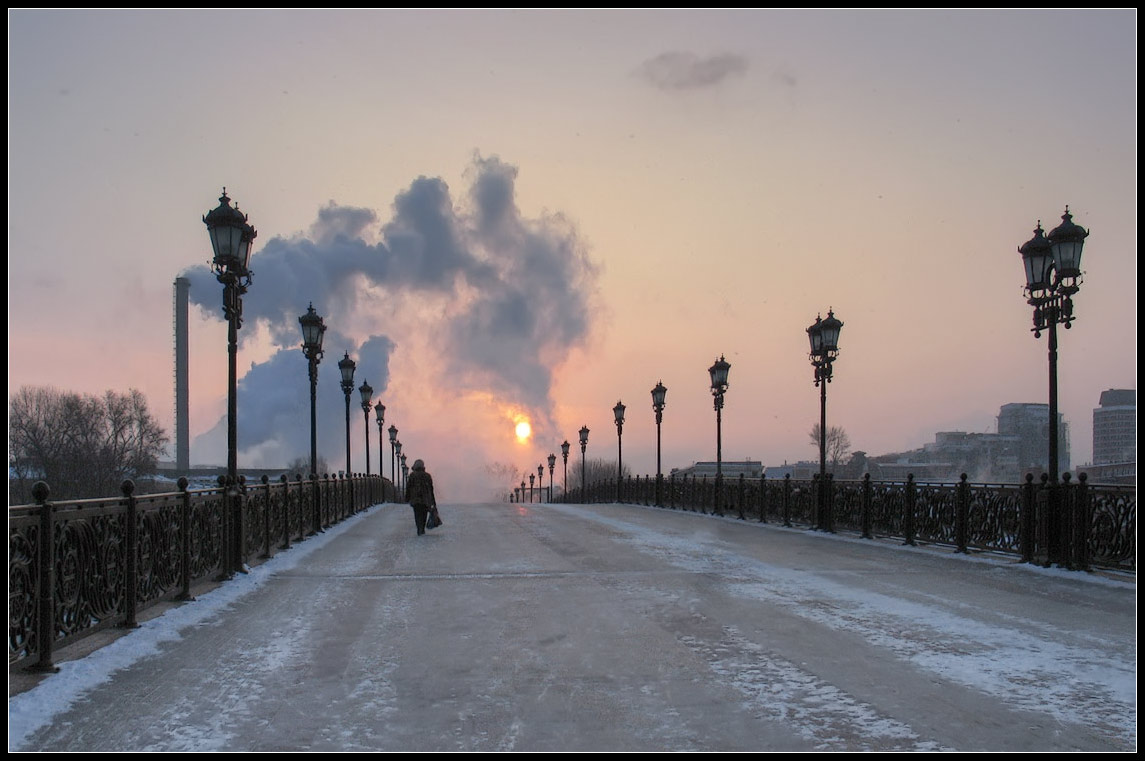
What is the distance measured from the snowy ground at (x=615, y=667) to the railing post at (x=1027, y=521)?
1118 mm

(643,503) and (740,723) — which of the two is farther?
(643,503)

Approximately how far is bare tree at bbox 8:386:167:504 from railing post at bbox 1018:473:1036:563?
72.1 meters

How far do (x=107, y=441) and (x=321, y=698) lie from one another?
90.8 m

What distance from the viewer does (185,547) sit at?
9406 millimetres

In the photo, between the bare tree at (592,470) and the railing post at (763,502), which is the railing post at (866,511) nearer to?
the railing post at (763,502)

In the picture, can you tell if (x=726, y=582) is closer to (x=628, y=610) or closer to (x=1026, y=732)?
(x=628, y=610)

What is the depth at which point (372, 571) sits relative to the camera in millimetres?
12031

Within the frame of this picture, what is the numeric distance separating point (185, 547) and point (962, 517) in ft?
37.9

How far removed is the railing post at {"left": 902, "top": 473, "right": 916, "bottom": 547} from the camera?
16.0 meters

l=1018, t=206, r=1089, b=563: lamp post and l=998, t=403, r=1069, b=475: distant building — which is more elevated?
l=1018, t=206, r=1089, b=563: lamp post

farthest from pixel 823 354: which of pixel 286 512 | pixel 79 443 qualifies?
pixel 79 443

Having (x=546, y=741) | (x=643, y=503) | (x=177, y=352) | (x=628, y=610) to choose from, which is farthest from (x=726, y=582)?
(x=177, y=352)

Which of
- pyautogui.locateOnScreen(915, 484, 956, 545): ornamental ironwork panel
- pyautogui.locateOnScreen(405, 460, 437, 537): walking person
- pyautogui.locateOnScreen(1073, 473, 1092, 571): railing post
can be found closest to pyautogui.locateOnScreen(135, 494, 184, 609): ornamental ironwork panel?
pyautogui.locateOnScreen(405, 460, 437, 537): walking person

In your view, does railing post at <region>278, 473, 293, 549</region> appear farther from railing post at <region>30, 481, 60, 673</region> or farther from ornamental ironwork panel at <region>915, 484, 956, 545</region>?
ornamental ironwork panel at <region>915, 484, 956, 545</region>
